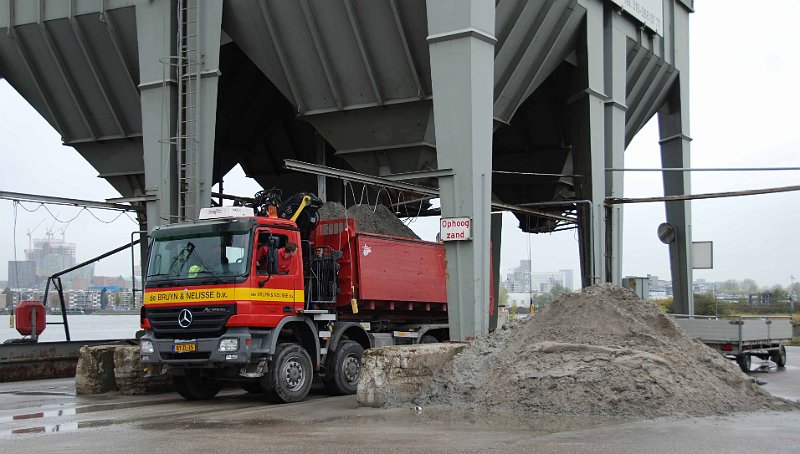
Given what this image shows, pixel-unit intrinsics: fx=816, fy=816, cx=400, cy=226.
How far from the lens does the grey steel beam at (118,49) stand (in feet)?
68.3

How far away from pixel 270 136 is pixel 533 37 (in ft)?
36.3

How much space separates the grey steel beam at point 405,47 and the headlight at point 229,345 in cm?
870

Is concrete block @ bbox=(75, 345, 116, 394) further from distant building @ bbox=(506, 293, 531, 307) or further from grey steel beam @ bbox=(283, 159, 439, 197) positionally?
distant building @ bbox=(506, 293, 531, 307)

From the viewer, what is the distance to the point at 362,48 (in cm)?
1911

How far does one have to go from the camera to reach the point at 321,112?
67.7 feet

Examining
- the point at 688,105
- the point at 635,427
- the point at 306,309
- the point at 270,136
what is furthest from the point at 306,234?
the point at 688,105

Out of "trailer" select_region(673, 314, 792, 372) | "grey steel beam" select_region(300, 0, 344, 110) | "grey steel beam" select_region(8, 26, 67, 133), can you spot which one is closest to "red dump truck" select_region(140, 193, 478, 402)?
"grey steel beam" select_region(300, 0, 344, 110)

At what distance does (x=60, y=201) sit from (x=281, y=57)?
6.53 meters

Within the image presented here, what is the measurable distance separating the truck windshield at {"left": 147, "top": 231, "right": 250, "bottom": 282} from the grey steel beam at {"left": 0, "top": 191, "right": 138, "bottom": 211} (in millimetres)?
7341

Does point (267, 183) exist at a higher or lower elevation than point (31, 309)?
higher

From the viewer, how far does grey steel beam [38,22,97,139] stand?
855 inches

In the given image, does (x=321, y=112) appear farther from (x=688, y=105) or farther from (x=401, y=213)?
(x=688, y=105)

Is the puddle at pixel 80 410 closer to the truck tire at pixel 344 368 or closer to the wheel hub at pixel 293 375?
the wheel hub at pixel 293 375

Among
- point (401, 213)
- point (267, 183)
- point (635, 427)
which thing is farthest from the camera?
point (267, 183)
